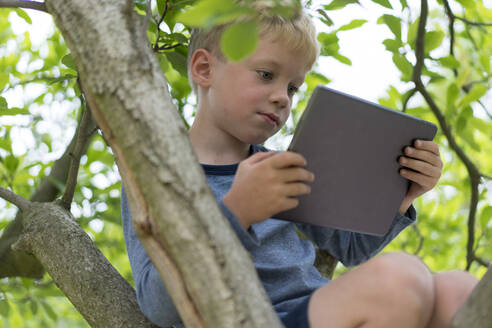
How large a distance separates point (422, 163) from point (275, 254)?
1.30ft

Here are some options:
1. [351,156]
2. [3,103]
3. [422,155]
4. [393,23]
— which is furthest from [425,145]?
[3,103]

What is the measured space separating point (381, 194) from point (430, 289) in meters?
0.28

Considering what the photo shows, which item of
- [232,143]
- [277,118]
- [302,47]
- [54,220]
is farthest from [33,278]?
[302,47]

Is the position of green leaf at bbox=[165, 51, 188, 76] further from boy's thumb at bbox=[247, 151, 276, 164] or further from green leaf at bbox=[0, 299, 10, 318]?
green leaf at bbox=[0, 299, 10, 318]

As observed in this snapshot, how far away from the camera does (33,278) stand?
2086mm

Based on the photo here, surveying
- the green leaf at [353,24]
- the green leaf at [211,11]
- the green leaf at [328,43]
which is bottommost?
the green leaf at [328,43]

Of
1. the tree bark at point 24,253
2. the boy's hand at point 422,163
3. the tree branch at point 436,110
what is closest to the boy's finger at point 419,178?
the boy's hand at point 422,163

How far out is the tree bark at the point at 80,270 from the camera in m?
1.30

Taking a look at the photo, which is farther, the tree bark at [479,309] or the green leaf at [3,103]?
the green leaf at [3,103]

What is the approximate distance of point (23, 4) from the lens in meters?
1.22

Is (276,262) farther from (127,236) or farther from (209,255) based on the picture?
(209,255)

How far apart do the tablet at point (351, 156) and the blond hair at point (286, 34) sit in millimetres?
337

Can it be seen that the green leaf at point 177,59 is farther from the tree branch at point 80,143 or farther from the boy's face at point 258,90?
the tree branch at point 80,143

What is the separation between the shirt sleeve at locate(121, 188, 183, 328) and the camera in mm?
1105
